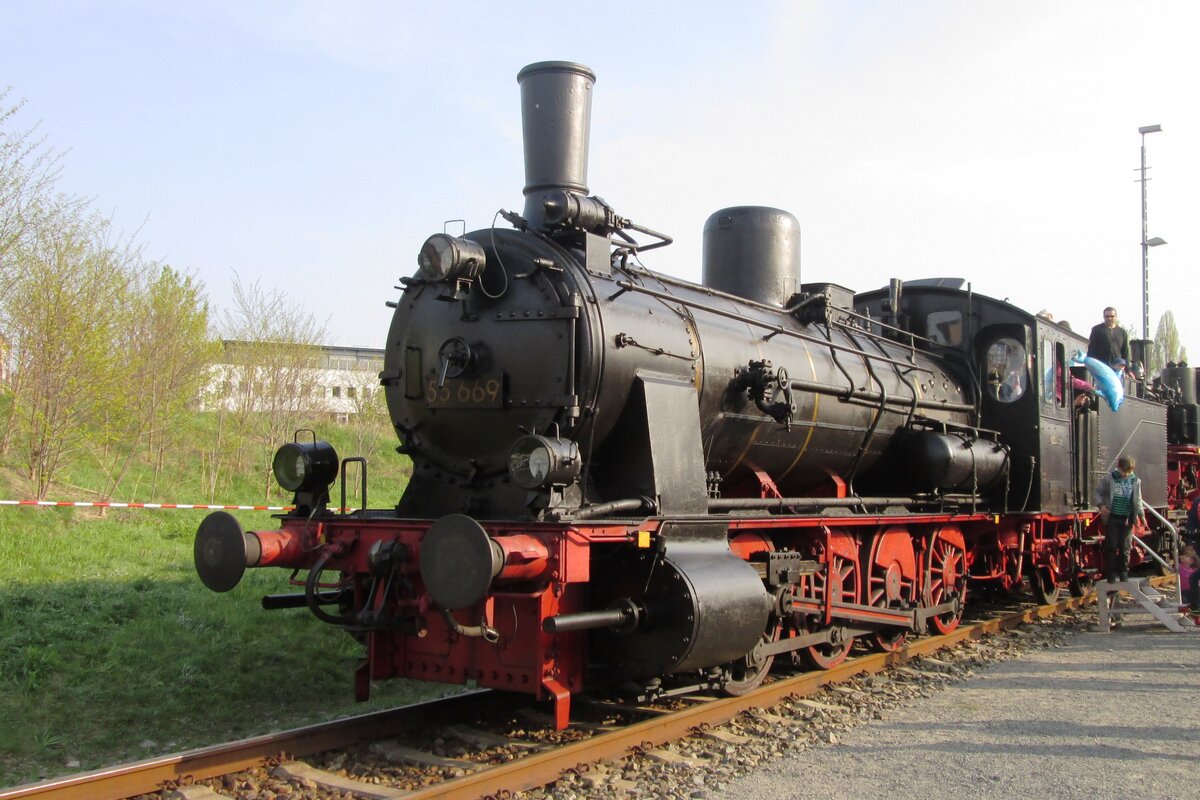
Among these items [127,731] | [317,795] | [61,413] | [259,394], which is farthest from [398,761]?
[259,394]

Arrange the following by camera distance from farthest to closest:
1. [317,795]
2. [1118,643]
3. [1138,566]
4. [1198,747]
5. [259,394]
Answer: [259,394] < [1138,566] < [1118,643] < [1198,747] < [317,795]

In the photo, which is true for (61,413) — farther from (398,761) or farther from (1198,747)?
(1198,747)

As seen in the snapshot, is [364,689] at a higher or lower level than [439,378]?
lower

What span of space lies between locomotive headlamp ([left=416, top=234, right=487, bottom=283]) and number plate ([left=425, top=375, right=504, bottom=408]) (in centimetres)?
66

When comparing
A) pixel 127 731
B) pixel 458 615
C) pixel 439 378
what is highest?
pixel 439 378

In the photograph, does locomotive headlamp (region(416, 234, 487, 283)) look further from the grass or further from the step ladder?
the step ladder

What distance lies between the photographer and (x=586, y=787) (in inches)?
195

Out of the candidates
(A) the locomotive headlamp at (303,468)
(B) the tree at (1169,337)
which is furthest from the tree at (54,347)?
(B) the tree at (1169,337)

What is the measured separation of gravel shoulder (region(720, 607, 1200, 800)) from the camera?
5.04 m

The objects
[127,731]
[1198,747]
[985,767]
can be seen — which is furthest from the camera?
[127,731]

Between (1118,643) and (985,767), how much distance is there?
5366 mm

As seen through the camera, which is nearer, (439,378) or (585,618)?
(585,618)

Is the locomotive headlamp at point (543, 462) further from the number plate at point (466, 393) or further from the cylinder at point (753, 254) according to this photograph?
the cylinder at point (753, 254)

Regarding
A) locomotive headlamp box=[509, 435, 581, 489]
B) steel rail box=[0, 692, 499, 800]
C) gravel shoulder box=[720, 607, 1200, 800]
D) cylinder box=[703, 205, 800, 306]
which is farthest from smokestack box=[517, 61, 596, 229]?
gravel shoulder box=[720, 607, 1200, 800]
